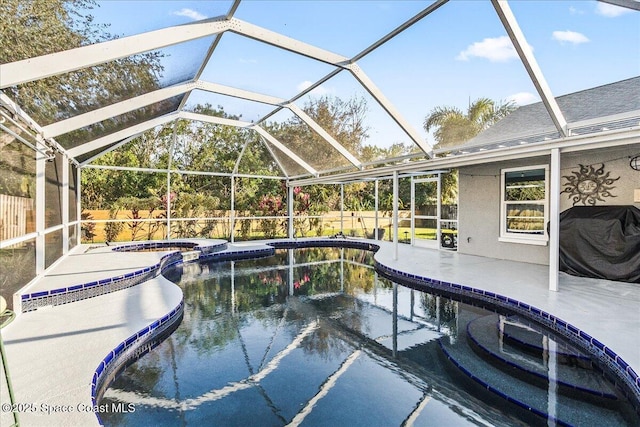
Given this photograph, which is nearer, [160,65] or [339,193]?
[160,65]

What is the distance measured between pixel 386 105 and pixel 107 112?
5.22 metres

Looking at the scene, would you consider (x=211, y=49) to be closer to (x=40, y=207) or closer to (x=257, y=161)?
(x=40, y=207)

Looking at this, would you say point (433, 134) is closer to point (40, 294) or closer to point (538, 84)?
point (538, 84)

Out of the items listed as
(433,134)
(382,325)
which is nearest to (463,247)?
(433,134)

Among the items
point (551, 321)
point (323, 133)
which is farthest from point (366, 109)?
point (551, 321)

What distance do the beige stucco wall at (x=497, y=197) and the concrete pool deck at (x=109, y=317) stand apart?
0.51m

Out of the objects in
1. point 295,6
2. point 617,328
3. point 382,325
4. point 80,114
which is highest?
point 295,6

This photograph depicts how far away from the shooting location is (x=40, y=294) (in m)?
4.86

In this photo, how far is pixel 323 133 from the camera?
379 inches

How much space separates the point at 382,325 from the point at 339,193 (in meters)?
10.7

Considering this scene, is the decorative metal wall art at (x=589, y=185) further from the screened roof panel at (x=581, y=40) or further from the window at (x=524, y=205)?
the screened roof panel at (x=581, y=40)

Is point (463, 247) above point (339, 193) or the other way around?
the other way around

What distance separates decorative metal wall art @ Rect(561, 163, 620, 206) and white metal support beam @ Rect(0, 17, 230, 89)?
7158 millimetres

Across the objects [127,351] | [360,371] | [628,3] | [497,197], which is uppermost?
[628,3]
